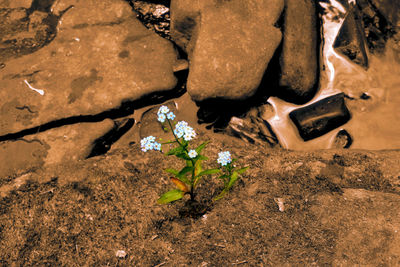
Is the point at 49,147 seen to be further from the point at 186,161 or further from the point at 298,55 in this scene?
the point at 298,55

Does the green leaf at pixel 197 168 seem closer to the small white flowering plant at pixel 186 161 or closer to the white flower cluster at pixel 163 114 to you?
the small white flowering plant at pixel 186 161

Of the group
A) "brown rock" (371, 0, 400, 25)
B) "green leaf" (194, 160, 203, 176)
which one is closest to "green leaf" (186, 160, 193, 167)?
"green leaf" (194, 160, 203, 176)

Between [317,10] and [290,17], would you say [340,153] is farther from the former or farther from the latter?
[317,10]

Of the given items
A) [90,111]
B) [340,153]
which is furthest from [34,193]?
[340,153]

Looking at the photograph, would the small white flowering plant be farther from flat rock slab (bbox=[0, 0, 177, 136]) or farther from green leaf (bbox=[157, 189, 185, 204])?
flat rock slab (bbox=[0, 0, 177, 136])

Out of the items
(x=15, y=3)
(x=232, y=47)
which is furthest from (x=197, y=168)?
(x=15, y=3)

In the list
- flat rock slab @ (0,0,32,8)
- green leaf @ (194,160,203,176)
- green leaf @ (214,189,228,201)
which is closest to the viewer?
green leaf @ (194,160,203,176)

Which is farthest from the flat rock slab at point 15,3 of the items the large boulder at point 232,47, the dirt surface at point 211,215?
the dirt surface at point 211,215
